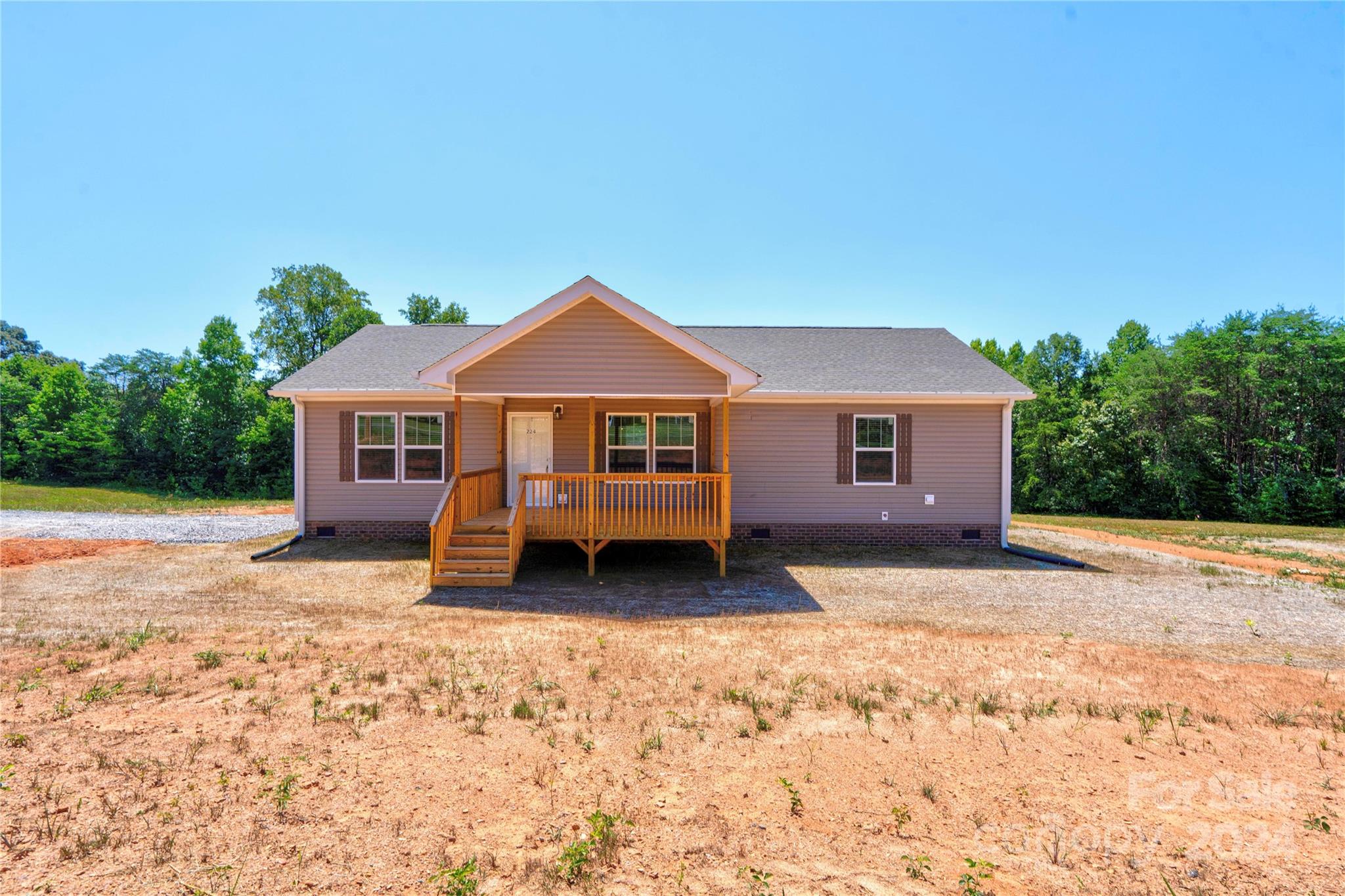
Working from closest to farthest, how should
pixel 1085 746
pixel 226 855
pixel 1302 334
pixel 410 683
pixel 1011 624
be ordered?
pixel 226 855
pixel 1085 746
pixel 410 683
pixel 1011 624
pixel 1302 334

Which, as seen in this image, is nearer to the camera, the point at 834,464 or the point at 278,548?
the point at 278,548

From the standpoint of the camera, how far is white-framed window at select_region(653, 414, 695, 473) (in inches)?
505

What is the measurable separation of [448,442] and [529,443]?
166cm

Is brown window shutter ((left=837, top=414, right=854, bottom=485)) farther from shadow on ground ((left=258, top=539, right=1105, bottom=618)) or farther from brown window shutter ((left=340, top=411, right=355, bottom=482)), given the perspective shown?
brown window shutter ((left=340, top=411, right=355, bottom=482))

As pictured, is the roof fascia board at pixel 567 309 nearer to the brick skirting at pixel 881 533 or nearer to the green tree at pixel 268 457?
the brick skirting at pixel 881 533

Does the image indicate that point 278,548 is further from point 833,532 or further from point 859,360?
point 859,360

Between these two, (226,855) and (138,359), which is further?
(138,359)

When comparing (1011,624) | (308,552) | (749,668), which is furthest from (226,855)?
(308,552)

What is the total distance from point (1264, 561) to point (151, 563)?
800 inches

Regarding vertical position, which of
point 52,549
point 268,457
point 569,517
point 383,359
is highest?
point 383,359

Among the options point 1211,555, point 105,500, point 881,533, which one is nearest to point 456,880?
point 881,533

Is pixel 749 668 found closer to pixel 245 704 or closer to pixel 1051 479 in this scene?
pixel 245 704

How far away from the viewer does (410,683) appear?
5.28 meters

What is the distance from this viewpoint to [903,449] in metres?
12.9
